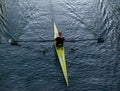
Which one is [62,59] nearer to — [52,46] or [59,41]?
[59,41]

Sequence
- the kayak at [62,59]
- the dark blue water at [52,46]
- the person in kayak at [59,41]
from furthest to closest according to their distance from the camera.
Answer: the person in kayak at [59,41] < the kayak at [62,59] < the dark blue water at [52,46]

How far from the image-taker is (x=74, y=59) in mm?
22562

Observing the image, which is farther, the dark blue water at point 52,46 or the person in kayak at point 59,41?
the person in kayak at point 59,41

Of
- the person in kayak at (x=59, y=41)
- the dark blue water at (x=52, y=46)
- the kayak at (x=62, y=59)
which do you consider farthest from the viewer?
the person in kayak at (x=59, y=41)

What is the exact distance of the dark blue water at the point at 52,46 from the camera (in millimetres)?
20245

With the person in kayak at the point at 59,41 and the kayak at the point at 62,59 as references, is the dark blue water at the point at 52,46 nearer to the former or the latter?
the kayak at the point at 62,59

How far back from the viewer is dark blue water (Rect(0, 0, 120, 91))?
20245 millimetres

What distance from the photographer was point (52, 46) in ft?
78.5

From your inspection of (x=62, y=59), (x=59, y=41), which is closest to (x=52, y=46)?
(x=59, y=41)

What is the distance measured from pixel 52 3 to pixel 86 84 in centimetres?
1436

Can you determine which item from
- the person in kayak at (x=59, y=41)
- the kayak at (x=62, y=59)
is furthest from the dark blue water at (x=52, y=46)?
the person in kayak at (x=59, y=41)

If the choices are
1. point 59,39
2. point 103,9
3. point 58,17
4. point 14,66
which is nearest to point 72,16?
point 58,17

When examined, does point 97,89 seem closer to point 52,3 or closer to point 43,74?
point 43,74

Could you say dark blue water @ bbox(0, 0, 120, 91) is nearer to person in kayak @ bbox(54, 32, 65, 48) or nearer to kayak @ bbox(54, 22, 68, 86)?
kayak @ bbox(54, 22, 68, 86)
